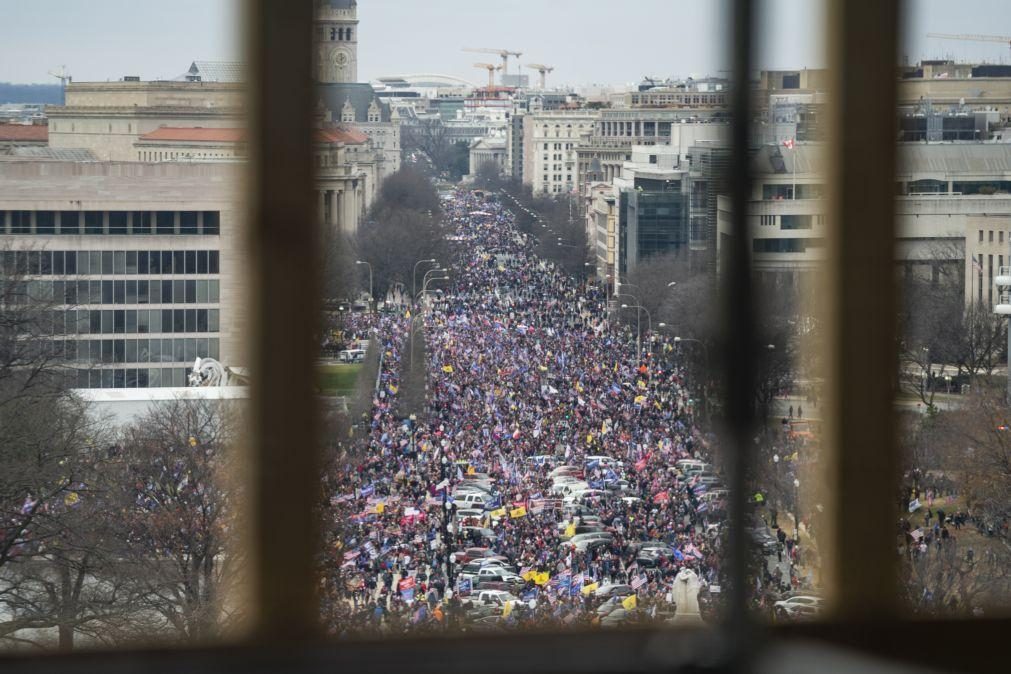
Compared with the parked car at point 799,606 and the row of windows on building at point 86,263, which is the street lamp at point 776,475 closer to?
the parked car at point 799,606

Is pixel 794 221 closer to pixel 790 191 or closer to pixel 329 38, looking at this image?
pixel 790 191

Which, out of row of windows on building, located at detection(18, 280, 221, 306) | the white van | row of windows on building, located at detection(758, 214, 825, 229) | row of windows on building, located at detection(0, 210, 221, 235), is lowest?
the white van

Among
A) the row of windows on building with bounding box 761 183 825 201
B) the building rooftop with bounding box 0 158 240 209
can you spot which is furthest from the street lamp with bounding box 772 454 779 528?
the building rooftop with bounding box 0 158 240 209

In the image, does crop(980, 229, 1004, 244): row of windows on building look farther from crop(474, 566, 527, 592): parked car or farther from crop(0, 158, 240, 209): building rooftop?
crop(0, 158, 240, 209): building rooftop

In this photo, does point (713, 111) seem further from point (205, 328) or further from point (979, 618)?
point (205, 328)

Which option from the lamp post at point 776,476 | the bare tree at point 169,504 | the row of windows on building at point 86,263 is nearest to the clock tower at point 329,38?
the lamp post at point 776,476

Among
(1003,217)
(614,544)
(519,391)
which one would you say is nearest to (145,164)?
(614,544)

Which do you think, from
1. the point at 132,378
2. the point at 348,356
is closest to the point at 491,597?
the point at 132,378
